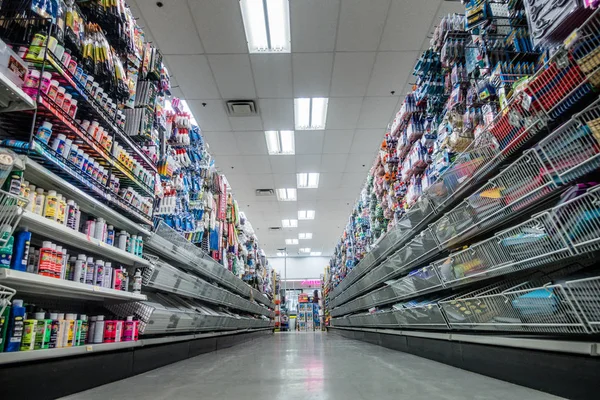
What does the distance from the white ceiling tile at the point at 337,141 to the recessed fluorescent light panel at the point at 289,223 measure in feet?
19.6

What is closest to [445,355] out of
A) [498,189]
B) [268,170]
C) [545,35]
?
[498,189]

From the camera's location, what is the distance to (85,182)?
6.47 feet

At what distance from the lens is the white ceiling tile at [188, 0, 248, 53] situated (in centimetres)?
421

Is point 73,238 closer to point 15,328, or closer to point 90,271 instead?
point 90,271

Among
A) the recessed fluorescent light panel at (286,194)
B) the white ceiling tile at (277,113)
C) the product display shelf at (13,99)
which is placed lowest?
the product display shelf at (13,99)

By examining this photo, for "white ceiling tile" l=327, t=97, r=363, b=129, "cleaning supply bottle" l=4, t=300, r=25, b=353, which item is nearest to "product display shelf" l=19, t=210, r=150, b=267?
"cleaning supply bottle" l=4, t=300, r=25, b=353

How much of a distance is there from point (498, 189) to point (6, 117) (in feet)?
7.64

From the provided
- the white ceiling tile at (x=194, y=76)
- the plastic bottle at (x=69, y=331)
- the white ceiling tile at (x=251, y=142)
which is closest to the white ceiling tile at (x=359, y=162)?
the white ceiling tile at (x=251, y=142)

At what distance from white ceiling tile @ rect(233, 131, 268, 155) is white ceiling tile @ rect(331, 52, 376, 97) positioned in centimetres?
199

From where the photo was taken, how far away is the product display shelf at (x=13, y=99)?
1391 mm

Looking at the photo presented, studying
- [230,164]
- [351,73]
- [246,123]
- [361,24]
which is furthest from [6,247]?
[230,164]

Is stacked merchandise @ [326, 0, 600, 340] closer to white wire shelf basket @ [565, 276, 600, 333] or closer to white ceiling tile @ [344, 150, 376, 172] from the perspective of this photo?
white wire shelf basket @ [565, 276, 600, 333]

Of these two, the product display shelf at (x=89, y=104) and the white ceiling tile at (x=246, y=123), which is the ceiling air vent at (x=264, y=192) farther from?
the product display shelf at (x=89, y=104)

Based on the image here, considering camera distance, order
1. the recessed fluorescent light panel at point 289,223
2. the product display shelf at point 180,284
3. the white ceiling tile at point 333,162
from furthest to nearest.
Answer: the recessed fluorescent light panel at point 289,223 < the white ceiling tile at point 333,162 < the product display shelf at point 180,284
